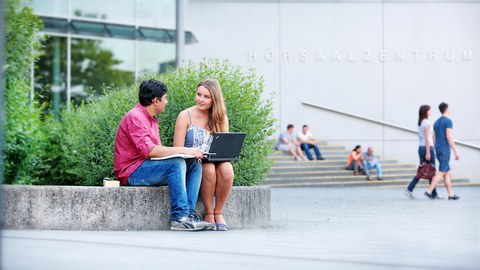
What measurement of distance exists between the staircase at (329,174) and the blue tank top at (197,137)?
14342 millimetres

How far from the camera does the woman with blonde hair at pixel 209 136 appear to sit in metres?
8.76

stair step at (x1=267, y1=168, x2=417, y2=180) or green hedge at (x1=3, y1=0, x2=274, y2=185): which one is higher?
green hedge at (x1=3, y1=0, x2=274, y2=185)

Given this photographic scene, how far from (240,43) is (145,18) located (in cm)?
346

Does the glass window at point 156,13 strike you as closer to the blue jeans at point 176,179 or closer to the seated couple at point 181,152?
the seated couple at point 181,152

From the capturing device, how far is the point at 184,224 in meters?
8.46

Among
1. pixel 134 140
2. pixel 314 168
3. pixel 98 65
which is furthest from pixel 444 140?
pixel 98 65

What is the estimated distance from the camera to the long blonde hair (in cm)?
891

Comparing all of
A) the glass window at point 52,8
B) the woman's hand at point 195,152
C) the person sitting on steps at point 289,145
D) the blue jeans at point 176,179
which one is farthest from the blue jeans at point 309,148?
the woman's hand at point 195,152

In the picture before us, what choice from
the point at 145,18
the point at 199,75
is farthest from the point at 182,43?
the point at 145,18

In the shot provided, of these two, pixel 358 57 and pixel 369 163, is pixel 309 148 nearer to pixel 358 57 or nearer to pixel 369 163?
pixel 369 163

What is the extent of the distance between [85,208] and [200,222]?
1039 mm

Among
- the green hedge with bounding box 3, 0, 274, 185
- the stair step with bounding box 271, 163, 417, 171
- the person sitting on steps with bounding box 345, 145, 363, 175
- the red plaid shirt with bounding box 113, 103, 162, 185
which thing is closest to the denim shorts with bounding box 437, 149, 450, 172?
the green hedge with bounding box 3, 0, 274, 185

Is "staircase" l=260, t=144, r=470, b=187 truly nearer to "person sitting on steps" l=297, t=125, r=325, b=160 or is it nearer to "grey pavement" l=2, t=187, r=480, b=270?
"person sitting on steps" l=297, t=125, r=325, b=160

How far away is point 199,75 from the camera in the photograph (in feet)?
33.0
